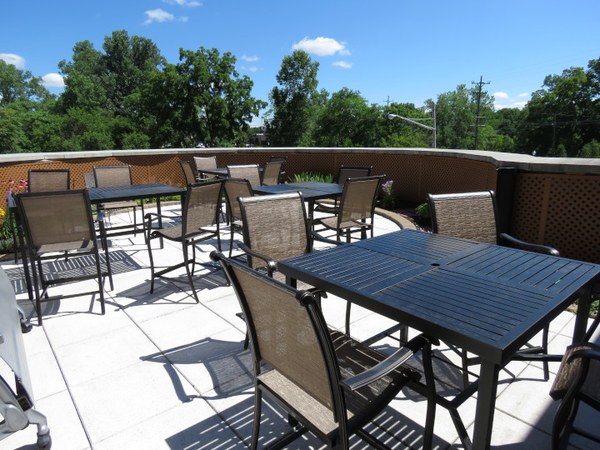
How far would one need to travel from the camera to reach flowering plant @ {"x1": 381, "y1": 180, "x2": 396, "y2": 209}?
273 inches

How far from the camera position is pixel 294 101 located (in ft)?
104

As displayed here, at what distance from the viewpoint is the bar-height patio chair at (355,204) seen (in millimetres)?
3587

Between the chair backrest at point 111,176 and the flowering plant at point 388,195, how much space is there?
4476 millimetres

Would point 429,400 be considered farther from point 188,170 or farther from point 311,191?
point 188,170

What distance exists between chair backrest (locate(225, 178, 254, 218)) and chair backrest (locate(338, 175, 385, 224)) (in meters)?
0.96

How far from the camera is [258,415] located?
1.45 metres

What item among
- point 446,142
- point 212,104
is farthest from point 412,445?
point 446,142

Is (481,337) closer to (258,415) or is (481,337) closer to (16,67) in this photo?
(258,415)

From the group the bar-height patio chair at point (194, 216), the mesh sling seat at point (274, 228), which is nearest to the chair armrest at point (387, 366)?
the mesh sling seat at point (274, 228)

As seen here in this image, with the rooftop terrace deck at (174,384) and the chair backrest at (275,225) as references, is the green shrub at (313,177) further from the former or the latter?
the chair backrest at (275,225)

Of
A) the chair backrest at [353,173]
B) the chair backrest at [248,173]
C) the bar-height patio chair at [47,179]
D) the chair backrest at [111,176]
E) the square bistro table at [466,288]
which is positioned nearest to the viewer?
the square bistro table at [466,288]

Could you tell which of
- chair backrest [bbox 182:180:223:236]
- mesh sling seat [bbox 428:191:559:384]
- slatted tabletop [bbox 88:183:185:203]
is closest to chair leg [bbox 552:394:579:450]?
mesh sling seat [bbox 428:191:559:384]

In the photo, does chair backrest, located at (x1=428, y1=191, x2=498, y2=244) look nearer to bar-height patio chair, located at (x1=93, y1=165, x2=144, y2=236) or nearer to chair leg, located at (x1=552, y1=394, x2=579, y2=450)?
chair leg, located at (x1=552, y1=394, x2=579, y2=450)

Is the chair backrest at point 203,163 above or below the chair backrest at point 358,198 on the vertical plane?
above
